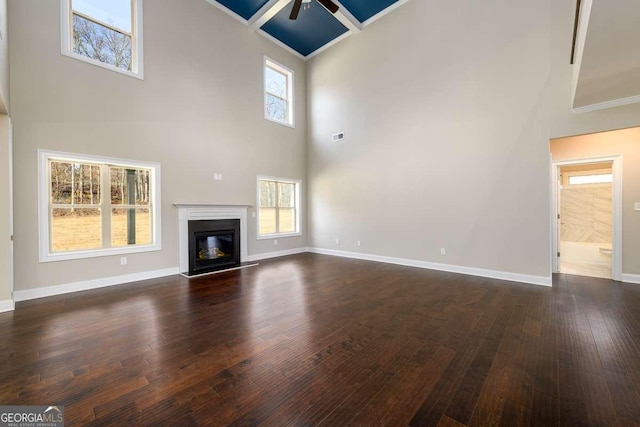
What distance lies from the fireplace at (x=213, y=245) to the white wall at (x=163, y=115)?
1.21 ft

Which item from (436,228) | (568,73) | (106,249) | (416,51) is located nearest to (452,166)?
(436,228)

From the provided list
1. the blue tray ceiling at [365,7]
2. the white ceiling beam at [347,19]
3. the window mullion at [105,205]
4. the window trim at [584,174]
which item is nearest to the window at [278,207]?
the window mullion at [105,205]

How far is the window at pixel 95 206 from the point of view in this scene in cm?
380

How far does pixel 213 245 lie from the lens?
5598mm

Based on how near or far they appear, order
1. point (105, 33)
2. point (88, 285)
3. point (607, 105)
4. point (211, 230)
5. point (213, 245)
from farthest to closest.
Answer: point (213, 245), point (211, 230), point (105, 33), point (88, 285), point (607, 105)

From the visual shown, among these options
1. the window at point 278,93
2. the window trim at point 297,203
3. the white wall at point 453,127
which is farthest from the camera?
the window at point 278,93

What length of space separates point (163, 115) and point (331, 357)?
5.11m

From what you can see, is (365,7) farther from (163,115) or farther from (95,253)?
(95,253)

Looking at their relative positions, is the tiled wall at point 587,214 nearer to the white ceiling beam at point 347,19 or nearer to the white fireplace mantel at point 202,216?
the white ceiling beam at point 347,19

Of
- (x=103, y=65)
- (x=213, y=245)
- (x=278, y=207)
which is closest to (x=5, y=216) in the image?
(x=103, y=65)

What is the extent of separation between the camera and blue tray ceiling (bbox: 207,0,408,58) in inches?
220

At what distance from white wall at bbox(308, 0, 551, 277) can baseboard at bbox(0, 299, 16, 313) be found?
18.7ft

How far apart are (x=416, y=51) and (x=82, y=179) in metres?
6.71

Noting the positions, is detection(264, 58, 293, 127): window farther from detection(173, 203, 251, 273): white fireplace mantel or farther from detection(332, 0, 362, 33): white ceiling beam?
detection(173, 203, 251, 273): white fireplace mantel
